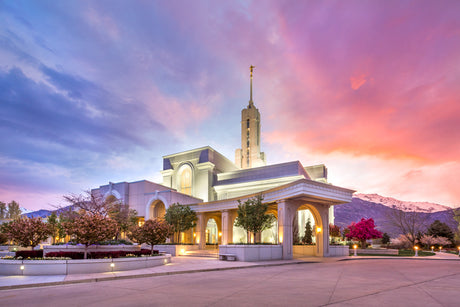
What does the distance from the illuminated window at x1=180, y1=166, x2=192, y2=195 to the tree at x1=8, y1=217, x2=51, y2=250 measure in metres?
39.0

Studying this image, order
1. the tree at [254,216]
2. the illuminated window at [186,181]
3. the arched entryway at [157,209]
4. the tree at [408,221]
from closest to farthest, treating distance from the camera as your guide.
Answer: the tree at [254,216] < the tree at [408,221] < the arched entryway at [157,209] < the illuminated window at [186,181]

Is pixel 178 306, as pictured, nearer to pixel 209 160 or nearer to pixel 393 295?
pixel 393 295

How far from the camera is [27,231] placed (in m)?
18.4

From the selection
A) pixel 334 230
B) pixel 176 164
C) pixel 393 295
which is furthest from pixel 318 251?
pixel 176 164

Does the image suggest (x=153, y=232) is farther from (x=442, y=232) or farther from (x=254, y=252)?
(x=442, y=232)

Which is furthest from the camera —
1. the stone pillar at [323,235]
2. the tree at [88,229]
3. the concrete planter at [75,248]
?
the stone pillar at [323,235]

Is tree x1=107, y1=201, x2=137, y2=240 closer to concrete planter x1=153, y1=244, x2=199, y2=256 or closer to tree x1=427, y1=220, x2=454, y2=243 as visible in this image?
concrete planter x1=153, y1=244, x2=199, y2=256

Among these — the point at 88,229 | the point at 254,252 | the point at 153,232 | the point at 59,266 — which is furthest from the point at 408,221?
the point at 59,266

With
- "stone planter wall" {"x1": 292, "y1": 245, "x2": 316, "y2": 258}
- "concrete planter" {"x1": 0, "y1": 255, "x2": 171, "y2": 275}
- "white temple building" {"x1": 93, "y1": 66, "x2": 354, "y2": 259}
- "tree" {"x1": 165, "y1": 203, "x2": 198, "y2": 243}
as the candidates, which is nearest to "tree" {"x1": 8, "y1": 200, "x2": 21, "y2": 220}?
"white temple building" {"x1": 93, "y1": 66, "x2": 354, "y2": 259}

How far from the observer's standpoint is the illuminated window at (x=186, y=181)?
58.5m

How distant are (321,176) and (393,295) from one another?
4892cm

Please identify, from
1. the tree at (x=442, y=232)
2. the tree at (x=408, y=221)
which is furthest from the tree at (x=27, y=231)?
the tree at (x=442, y=232)

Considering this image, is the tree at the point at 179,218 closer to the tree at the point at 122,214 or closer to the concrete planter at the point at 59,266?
the tree at the point at 122,214

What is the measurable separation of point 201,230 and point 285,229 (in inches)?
612
